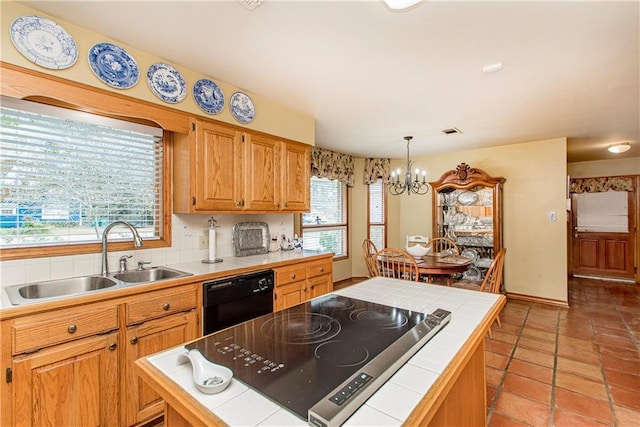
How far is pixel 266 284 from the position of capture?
2379mm

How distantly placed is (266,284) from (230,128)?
134 centimetres

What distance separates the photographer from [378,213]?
223 inches

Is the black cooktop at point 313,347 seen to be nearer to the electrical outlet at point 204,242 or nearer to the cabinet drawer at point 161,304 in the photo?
the cabinet drawer at point 161,304

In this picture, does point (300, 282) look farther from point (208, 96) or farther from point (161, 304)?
point (208, 96)

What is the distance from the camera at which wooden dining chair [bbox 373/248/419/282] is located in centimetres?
311

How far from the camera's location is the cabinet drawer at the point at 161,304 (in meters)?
1.69

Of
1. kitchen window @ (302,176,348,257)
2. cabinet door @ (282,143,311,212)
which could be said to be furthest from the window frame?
cabinet door @ (282,143,311,212)

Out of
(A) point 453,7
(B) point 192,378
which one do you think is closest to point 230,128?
(A) point 453,7

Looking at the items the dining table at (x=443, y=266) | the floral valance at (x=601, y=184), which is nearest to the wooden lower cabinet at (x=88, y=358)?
the dining table at (x=443, y=266)

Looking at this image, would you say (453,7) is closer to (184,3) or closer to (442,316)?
(184,3)

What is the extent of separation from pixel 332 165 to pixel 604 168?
5284 mm

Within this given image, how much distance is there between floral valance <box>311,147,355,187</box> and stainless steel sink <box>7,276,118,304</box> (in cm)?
314

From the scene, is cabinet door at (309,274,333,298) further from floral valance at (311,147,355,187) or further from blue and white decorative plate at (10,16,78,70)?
blue and white decorative plate at (10,16,78,70)

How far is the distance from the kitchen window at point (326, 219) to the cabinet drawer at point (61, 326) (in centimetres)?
318
